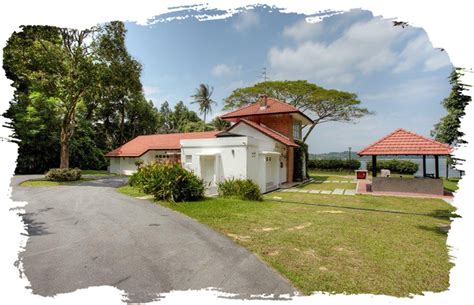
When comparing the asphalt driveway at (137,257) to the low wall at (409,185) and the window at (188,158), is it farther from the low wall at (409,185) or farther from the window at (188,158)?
the low wall at (409,185)

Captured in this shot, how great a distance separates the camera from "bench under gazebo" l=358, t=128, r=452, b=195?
14.7 metres

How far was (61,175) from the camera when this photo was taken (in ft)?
63.2

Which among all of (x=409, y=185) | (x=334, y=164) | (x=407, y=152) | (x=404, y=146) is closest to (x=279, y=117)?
(x=404, y=146)

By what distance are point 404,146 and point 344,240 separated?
465 inches

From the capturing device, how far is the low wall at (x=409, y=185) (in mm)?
14750

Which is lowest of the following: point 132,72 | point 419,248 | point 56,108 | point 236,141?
point 419,248

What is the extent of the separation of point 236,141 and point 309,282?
1153cm

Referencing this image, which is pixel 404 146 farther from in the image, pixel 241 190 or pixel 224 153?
pixel 224 153

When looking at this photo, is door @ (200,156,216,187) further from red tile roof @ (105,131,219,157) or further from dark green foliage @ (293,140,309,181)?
red tile roof @ (105,131,219,157)

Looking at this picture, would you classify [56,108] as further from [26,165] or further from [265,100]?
[265,100]

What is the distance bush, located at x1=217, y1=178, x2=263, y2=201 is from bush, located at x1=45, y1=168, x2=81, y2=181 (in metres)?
13.3

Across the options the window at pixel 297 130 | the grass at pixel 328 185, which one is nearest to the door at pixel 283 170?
the grass at pixel 328 185

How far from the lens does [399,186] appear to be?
607 inches

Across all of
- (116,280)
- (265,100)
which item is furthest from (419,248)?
(265,100)
